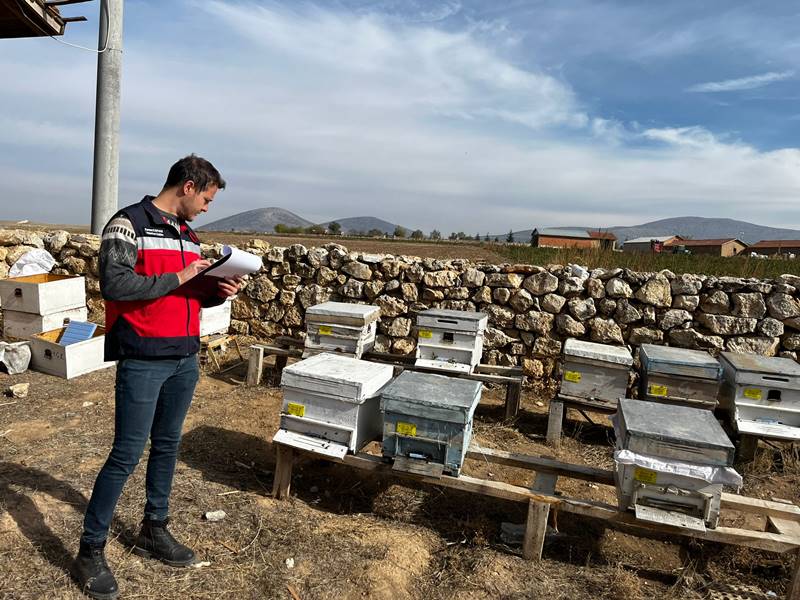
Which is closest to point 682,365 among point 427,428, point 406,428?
point 427,428

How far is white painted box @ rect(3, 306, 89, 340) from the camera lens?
656 centimetres

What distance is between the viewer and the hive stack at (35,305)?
6.48 m

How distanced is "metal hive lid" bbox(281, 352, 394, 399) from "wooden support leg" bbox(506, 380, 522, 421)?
90.4 inches

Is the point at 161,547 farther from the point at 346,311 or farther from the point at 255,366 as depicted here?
the point at 255,366

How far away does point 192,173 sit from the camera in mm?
2518

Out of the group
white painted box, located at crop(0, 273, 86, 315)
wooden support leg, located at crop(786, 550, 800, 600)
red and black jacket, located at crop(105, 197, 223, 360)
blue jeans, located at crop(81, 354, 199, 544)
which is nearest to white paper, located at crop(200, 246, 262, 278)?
red and black jacket, located at crop(105, 197, 223, 360)

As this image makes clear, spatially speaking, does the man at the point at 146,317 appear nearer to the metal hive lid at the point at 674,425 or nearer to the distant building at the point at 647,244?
the metal hive lid at the point at 674,425

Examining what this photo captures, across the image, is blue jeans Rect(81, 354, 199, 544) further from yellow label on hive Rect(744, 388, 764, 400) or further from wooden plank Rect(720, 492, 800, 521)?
yellow label on hive Rect(744, 388, 764, 400)

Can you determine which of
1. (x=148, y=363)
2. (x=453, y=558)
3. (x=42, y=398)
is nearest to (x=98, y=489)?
(x=148, y=363)

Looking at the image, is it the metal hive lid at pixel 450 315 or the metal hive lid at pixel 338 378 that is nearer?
the metal hive lid at pixel 338 378

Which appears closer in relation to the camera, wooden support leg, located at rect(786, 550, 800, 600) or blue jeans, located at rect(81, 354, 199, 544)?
blue jeans, located at rect(81, 354, 199, 544)

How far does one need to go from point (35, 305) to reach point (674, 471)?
7.24 m

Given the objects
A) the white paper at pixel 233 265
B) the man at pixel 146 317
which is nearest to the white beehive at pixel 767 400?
the white paper at pixel 233 265

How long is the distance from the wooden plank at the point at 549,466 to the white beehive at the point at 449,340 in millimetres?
1691
